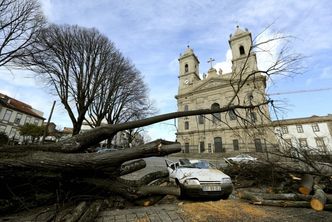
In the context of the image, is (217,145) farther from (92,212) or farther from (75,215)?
(75,215)

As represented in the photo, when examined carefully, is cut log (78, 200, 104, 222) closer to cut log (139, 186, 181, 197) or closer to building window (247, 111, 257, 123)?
cut log (139, 186, 181, 197)

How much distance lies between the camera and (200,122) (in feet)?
112

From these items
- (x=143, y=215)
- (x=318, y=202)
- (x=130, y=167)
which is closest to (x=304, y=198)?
(x=318, y=202)

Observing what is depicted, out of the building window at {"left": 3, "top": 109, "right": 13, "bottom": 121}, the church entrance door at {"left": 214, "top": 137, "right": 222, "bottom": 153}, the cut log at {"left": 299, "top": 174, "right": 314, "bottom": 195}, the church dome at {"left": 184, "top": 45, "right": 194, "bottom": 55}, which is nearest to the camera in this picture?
the cut log at {"left": 299, "top": 174, "right": 314, "bottom": 195}

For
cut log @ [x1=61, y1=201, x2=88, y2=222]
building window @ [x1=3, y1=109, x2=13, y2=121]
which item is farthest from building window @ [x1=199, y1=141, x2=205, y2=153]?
building window @ [x1=3, y1=109, x2=13, y2=121]

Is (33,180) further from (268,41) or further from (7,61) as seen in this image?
(7,61)

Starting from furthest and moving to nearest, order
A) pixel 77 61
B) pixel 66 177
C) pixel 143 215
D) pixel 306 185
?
pixel 77 61, pixel 306 185, pixel 66 177, pixel 143 215

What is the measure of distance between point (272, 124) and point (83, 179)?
Result: 5.27 metres

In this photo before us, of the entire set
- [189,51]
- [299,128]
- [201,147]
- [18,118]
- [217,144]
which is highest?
[189,51]

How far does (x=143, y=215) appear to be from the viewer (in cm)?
326

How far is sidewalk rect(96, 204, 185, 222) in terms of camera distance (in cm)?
306

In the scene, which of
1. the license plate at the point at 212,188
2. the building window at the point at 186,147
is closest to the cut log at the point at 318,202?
the license plate at the point at 212,188

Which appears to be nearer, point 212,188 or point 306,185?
point 306,185

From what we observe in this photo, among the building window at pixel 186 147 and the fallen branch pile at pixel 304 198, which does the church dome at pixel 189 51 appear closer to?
the building window at pixel 186 147
